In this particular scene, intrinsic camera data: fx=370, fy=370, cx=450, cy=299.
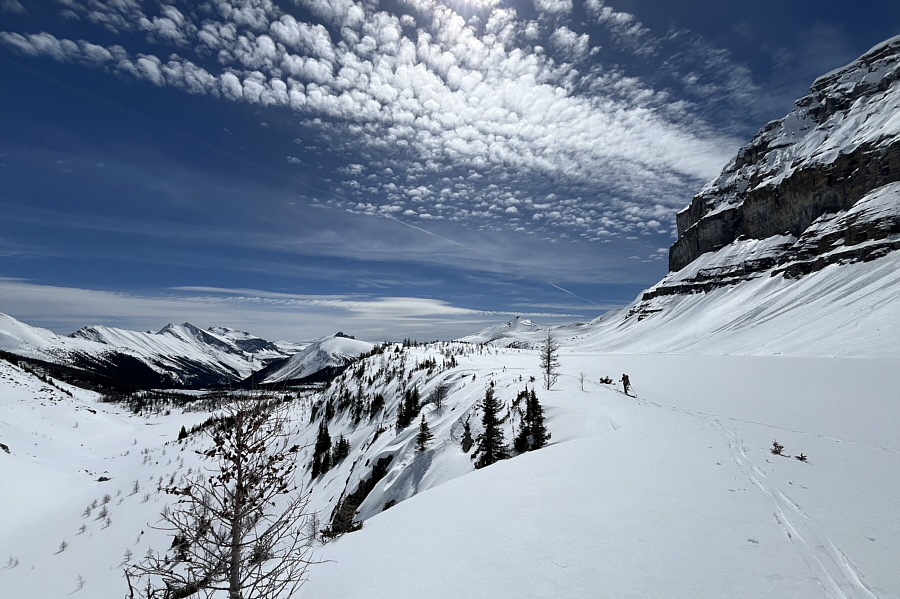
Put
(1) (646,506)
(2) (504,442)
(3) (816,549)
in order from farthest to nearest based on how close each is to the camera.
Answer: (2) (504,442), (1) (646,506), (3) (816,549)

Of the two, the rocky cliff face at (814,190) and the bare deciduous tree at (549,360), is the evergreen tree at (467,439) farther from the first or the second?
the rocky cliff face at (814,190)

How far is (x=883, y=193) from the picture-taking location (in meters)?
97.2

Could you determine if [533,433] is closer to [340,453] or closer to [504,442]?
[504,442]

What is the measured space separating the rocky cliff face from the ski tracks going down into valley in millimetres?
117471

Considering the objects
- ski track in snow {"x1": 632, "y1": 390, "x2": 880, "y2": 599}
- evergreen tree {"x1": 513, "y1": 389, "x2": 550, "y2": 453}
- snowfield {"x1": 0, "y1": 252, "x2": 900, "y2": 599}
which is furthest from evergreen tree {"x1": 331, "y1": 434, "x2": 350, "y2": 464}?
ski track in snow {"x1": 632, "y1": 390, "x2": 880, "y2": 599}

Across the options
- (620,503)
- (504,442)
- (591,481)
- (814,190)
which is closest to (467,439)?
(504,442)

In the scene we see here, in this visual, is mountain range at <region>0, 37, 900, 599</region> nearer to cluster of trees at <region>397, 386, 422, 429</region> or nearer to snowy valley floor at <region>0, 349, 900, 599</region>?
snowy valley floor at <region>0, 349, 900, 599</region>

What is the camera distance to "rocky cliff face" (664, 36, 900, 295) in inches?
3848

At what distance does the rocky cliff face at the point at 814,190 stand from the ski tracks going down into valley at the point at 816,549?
117m

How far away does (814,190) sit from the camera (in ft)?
415

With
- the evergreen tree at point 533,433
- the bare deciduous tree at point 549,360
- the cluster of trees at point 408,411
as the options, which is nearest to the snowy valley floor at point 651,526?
the evergreen tree at point 533,433

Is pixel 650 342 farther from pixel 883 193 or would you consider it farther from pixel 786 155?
pixel 786 155

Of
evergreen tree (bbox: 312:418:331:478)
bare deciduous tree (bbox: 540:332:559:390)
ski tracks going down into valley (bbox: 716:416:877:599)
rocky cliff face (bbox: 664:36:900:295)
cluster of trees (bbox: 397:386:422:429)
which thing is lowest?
evergreen tree (bbox: 312:418:331:478)

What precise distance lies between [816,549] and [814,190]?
6844 inches
